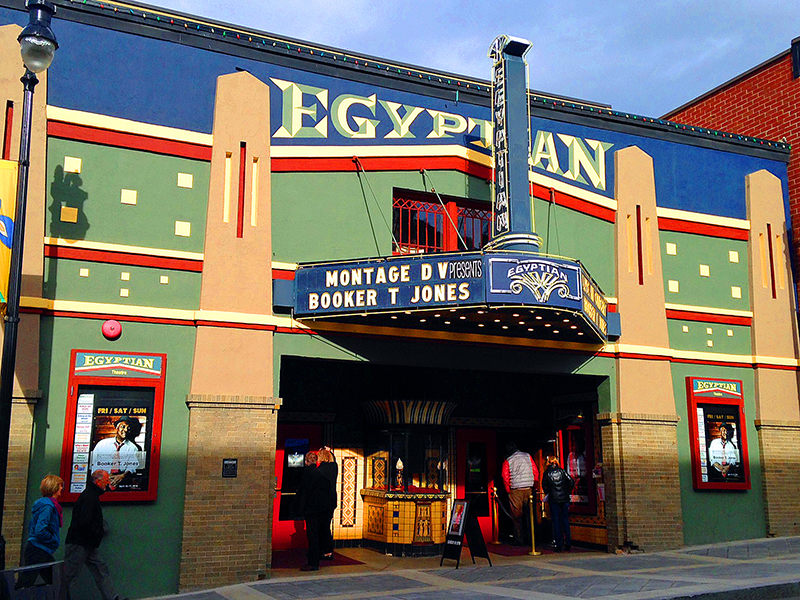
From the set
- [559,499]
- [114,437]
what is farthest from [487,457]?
[114,437]

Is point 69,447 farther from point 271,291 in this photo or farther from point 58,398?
point 271,291

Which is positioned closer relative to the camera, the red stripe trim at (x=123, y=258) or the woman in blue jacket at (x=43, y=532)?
the woman in blue jacket at (x=43, y=532)

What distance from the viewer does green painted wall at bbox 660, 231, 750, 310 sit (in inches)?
628

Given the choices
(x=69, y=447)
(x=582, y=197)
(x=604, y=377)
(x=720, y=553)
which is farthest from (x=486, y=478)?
(x=69, y=447)

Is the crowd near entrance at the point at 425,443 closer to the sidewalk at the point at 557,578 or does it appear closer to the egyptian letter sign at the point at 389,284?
→ the sidewalk at the point at 557,578

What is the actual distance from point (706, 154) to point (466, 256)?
8387 mm

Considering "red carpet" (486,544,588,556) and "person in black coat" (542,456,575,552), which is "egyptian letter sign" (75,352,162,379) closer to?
"red carpet" (486,544,588,556)

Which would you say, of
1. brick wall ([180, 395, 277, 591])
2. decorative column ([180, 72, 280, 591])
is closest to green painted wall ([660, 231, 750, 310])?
decorative column ([180, 72, 280, 591])

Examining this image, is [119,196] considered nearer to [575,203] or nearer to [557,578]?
[575,203]

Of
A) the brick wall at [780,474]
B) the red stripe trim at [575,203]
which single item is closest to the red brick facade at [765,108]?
the brick wall at [780,474]

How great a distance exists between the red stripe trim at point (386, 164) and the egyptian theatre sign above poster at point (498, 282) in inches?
33.4

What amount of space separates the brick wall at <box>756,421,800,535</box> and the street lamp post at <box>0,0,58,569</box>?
13977mm

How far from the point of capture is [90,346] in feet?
36.7

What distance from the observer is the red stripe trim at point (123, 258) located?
11.2m
